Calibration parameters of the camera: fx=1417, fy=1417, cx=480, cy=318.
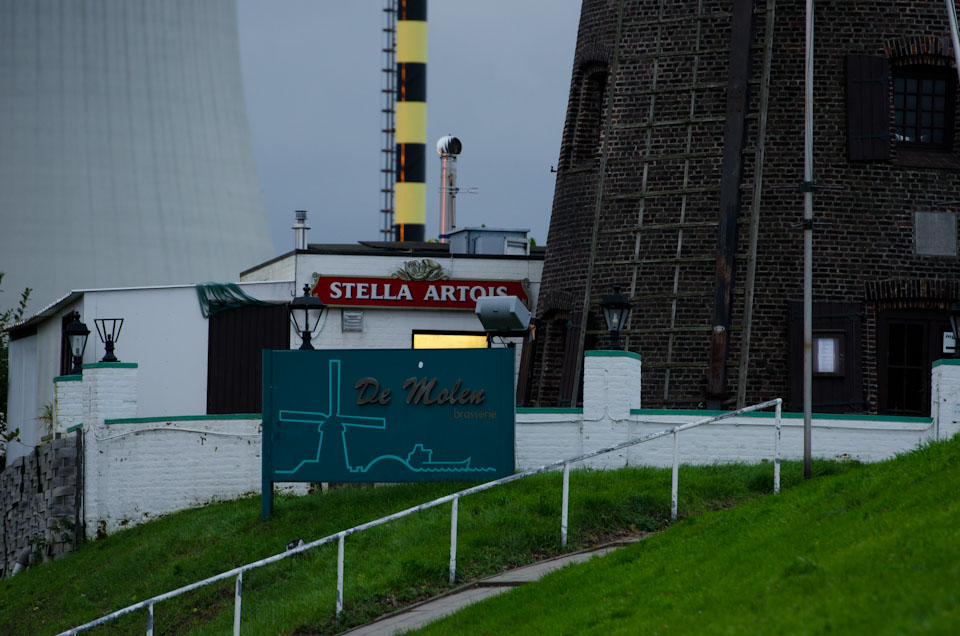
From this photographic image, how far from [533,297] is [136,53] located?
14555 millimetres

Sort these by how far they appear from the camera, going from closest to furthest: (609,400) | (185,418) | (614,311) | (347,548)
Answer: (347,548) → (609,400) → (614,311) → (185,418)

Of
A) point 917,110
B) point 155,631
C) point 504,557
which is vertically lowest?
point 155,631

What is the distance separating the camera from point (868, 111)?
2208 centimetres

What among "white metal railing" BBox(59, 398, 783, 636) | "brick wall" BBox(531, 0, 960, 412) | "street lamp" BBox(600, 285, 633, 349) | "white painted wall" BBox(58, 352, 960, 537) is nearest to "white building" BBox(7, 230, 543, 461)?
"white painted wall" BBox(58, 352, 960, 537)

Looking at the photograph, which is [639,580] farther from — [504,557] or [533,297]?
[533,297]

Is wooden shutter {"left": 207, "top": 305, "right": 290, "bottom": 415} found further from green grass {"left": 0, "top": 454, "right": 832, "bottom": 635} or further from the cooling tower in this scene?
the cooling tower

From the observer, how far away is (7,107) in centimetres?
3634

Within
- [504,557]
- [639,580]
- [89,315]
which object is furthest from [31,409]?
[639,580]

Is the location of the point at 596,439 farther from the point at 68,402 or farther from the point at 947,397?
the point at 68,402

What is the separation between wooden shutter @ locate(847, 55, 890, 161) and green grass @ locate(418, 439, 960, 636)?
886cm

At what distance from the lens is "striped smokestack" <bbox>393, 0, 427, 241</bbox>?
196 feet

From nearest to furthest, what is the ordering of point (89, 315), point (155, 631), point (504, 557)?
point (504, 557), point (155, 631), point (89, 315)

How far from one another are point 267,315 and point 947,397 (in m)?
14.3

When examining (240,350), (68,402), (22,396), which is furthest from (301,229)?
(68,402)
